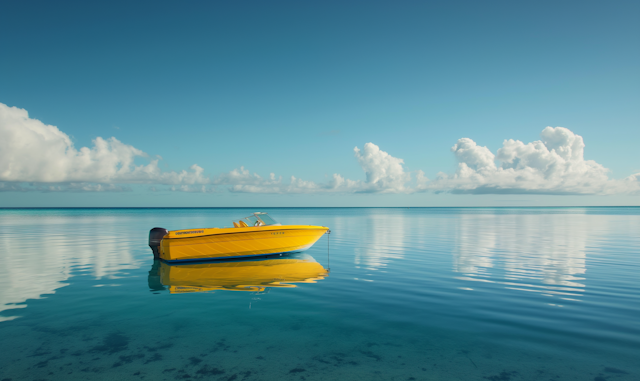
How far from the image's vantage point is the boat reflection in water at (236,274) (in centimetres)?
1170

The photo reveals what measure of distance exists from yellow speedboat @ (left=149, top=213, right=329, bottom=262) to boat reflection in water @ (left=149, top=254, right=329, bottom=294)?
0.46 m

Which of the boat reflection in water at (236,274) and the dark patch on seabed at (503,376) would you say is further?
the boat reflection in water at (236,274)

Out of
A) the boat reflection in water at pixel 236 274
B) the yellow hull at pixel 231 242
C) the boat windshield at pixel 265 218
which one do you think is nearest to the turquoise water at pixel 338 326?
the boat reflection in water at pixel 236 274

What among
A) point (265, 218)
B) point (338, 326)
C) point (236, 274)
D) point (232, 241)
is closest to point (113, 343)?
point (338, 326)

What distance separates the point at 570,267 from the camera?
14.6m

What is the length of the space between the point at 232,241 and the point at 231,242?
3.4 inches

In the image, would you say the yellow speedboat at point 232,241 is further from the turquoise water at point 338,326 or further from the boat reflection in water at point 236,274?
the turquoise water at point 338,326

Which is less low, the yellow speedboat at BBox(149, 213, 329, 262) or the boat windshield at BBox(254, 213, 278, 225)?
the boat windshield at BBox(254, 213, 278, 225)

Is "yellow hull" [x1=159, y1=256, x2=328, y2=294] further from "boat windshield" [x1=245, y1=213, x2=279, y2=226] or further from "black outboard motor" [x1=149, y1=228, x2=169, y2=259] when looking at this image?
"boat windshield" [x1=245, y1=213, x2=279, y2=226]

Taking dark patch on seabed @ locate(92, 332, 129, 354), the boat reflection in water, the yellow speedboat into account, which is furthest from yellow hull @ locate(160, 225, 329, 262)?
dark patch on seabed @ locate(92, 332, 129, 354)

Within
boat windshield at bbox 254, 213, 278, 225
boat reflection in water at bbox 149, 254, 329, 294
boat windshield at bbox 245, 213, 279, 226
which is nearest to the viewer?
boat reflection in water at bbox 149, 254, 329, 294

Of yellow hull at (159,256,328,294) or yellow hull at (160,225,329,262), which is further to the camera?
yellow hull at (160,225,329,262)

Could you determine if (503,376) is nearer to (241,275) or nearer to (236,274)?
(241,275)

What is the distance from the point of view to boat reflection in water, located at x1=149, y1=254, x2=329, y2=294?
1170 centimetres
